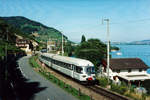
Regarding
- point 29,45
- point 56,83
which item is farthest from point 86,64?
point 29,45

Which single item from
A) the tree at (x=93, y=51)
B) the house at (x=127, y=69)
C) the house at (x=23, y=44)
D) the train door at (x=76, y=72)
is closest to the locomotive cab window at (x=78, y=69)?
the train door at (x=76, y=72)

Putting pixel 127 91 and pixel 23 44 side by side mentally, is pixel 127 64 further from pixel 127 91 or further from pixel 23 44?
pixel 23 44

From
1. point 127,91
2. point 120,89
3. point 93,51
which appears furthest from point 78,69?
point 93,51

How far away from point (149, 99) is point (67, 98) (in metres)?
7.19

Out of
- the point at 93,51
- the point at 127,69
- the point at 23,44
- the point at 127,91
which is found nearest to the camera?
the point at 127,91

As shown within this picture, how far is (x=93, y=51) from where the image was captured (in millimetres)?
47812

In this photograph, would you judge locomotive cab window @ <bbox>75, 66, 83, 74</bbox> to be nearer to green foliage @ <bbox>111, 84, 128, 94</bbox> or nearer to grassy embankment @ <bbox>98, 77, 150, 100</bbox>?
grassy embankment @ <bbox>98, 77, 150, 100</bbox>

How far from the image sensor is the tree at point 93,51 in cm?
4775

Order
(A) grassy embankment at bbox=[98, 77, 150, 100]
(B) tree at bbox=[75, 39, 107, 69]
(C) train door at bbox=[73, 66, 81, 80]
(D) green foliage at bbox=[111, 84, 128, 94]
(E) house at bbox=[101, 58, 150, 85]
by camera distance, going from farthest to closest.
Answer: (B) tree at bbox=[75, 39, 107, 69] → (E) house at bbox=[101, 58, 150, 85] → (C) train door at bbox=[73, 66, 81, 80] → (D) green foliage at bbox=[111, 84, 128, 94] → (A) grassy embankment at bbox=[98, 77, 150, 100]

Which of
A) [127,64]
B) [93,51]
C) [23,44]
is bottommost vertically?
[127,64]

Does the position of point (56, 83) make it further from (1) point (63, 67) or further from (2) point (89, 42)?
(2) point (89, 42)

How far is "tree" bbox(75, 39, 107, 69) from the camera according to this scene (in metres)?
47.8

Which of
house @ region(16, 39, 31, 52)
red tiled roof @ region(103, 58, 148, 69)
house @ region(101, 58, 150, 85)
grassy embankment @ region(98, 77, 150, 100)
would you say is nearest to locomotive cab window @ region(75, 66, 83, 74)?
grassy embankment @ region(98, 77, 150, 100)

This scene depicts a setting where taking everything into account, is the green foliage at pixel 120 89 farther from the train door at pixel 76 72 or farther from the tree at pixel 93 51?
the tree at pixel 93 51
